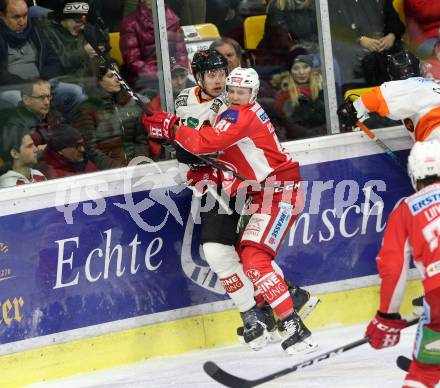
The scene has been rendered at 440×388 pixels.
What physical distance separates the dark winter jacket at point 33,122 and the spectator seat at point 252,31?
104 centimetres

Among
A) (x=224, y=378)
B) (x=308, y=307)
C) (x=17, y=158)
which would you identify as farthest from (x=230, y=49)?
(x=224, y=378)

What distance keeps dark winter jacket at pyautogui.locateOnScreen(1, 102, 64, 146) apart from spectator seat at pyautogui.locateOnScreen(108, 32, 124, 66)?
0.39m

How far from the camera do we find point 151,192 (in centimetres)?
523

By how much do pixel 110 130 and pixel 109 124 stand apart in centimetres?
3

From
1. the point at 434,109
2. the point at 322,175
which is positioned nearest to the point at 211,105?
the point at 322,175

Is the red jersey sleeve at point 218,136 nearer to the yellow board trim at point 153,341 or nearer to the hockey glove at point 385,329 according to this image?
the yellow board trim at point 153,341

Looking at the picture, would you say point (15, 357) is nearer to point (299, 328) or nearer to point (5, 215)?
point (5, 215)

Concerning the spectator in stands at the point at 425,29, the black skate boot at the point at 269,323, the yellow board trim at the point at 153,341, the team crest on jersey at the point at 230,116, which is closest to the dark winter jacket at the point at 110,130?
the team crest on jersey at the point at 230,116

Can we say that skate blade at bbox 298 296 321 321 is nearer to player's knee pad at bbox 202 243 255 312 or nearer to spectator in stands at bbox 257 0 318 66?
player's knee pad at bbox 202 243 255 312

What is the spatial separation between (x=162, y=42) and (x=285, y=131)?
2.55 feet

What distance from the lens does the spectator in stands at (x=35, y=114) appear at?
495 centimetres

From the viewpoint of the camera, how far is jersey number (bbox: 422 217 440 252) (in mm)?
3566

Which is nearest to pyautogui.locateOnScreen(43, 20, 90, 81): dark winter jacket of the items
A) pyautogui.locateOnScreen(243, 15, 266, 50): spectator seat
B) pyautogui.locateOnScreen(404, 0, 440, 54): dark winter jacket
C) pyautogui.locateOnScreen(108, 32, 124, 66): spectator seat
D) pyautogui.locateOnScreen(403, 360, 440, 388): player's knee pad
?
A: pyautogui.locateOnScreen(108, 32, 124, 66): spectator seat

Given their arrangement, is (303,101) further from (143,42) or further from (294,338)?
(294,338)
